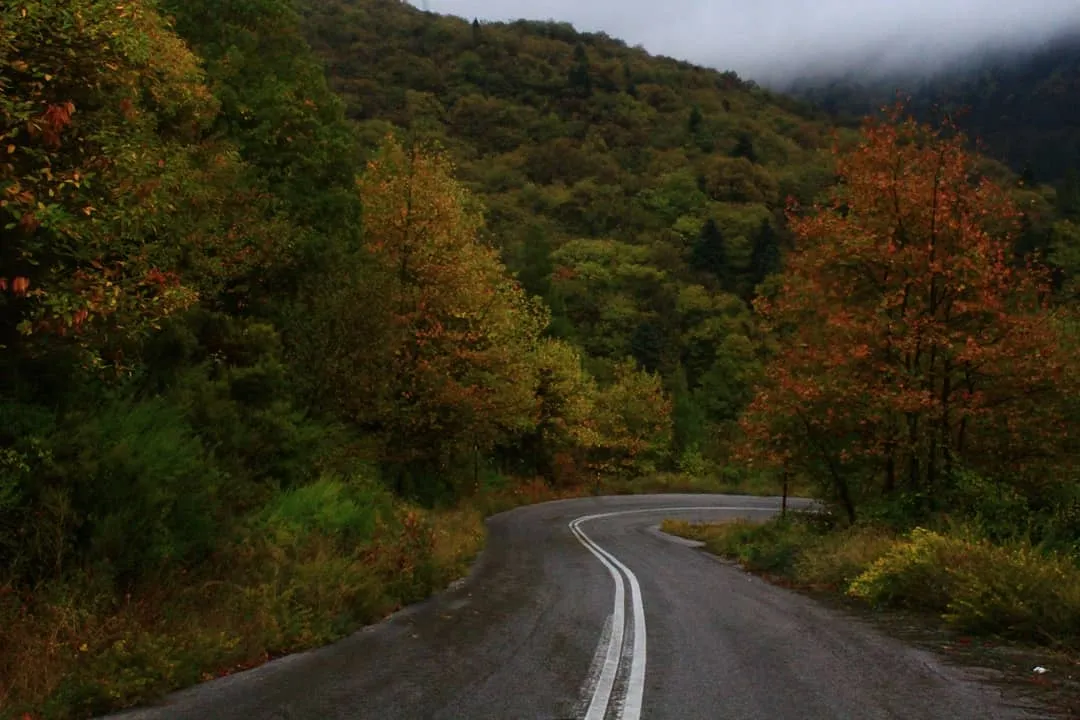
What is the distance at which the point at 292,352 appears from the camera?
1814 cm

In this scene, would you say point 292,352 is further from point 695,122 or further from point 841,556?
point 695,122

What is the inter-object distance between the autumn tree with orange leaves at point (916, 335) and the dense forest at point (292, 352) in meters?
0.07

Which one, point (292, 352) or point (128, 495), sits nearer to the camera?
point (128, 495)

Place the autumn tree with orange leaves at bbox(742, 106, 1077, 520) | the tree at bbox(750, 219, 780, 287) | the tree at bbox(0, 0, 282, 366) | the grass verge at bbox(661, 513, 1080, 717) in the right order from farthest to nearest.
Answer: the tree at bbox(750, 219, 780, 287)
the autumn tree with orange leaves at bbox(742, 106, 1077, 520)
the grass verge at bbox(661, 513, 1080, 717)
the tree at bbox(0, 0, 282, 366)

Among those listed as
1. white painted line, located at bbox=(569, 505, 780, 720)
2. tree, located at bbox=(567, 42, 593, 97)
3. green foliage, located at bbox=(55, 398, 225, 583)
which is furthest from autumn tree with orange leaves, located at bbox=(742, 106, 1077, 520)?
tree, located at bbox=(567, 42, 593, 97)

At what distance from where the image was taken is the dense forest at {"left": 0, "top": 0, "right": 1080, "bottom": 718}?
7.24 meters

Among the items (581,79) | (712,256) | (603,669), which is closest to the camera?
(603,669)

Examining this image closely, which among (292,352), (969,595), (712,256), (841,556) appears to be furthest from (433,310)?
(712,256)

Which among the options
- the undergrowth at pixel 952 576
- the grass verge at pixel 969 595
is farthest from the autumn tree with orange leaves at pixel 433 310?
the grass verge at pixel 969 595

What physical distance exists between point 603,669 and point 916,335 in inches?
467

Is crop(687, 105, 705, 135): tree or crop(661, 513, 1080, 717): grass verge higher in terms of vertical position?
crop(687, 105, 705, 135): tree

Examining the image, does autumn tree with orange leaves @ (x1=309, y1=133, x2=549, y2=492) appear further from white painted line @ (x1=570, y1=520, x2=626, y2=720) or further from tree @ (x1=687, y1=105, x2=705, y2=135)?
tree @ (x1=687, y1=105, x2=705, y2=135)

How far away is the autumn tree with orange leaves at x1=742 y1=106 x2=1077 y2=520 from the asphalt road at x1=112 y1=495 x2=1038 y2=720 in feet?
17.8

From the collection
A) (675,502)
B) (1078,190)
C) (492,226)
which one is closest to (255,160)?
(675,502)
